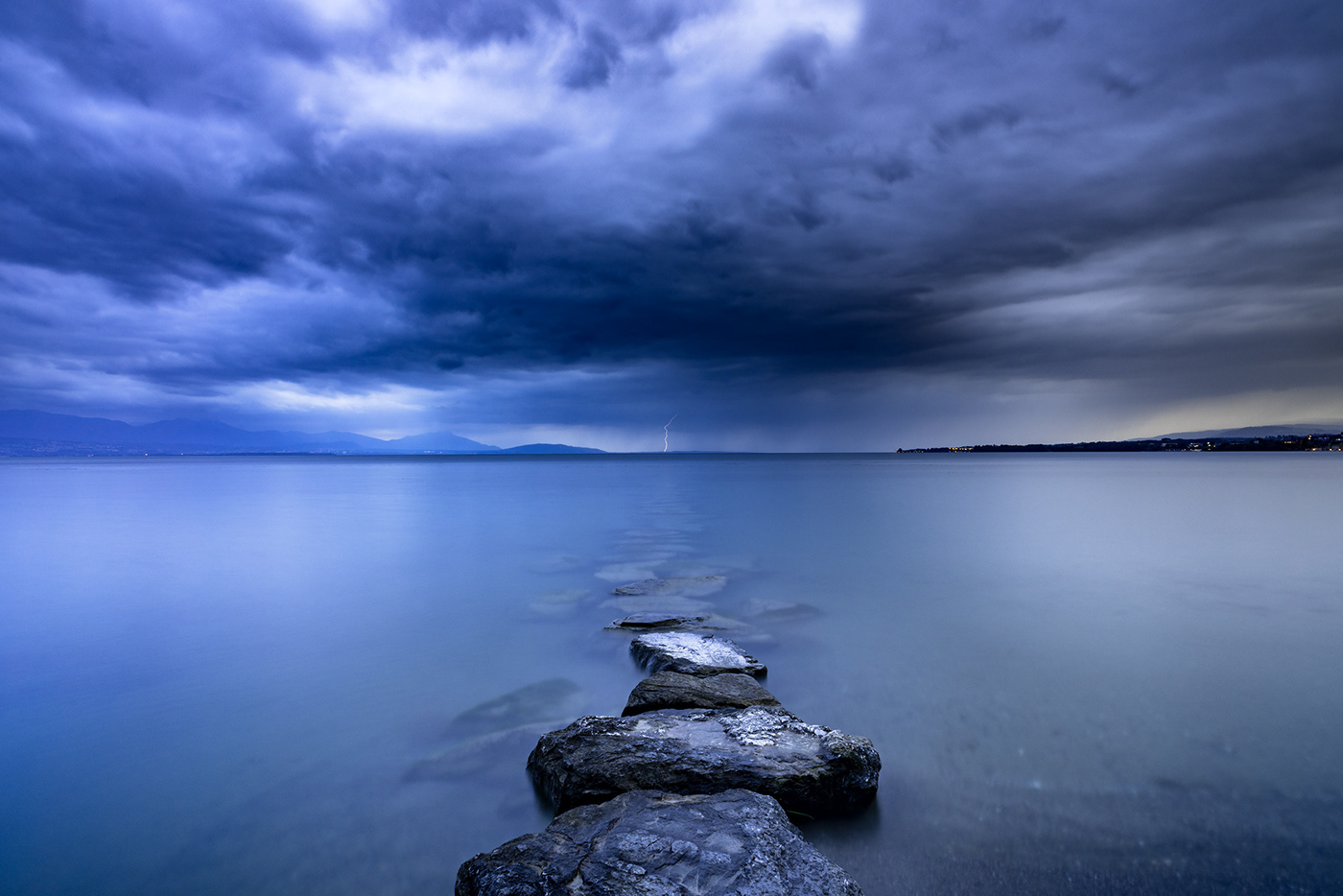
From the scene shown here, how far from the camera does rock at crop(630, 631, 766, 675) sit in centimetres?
645

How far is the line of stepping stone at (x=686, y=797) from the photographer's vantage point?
113 inches

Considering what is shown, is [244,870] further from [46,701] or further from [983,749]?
[983,749]

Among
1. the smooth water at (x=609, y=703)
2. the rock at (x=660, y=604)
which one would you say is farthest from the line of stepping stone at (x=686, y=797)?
the rock at (x=660, y=604)

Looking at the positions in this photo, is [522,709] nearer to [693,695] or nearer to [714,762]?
[693,695]

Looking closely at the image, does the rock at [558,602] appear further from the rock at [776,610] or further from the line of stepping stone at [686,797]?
the line of stepping stone at [686,797]

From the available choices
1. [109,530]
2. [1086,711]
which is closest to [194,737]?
[1086,711]

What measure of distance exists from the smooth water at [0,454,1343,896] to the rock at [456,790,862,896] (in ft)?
2.72

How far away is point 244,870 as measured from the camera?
12.6ft

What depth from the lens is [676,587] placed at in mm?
11555

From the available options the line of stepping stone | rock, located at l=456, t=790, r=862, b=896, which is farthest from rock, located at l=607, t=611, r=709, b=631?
rock, located at l=456, t=790, r=862, b=896

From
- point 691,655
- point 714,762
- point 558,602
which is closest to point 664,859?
point 714,762

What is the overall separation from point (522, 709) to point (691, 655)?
186cm

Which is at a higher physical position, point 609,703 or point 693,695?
point 693,695

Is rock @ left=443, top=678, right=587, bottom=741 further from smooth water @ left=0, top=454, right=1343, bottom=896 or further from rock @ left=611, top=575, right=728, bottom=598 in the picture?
rock @ left=611, top=575, right=728, bottom=598
